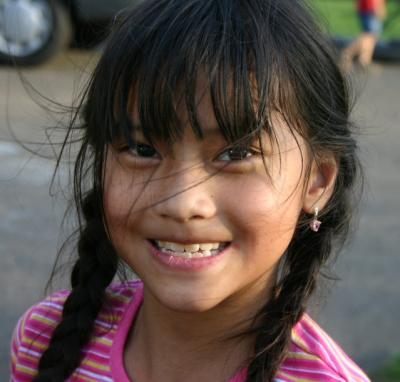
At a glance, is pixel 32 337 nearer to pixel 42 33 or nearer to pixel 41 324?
pixel 41 324

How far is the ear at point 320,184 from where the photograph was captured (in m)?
1.87

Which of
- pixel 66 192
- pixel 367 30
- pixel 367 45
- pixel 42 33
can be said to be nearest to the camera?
pixel 66 192

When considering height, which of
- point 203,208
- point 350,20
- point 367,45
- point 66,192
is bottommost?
point 350,20

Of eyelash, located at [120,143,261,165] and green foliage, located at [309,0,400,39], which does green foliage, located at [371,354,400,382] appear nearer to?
eyelash, located at [120,143,261,165]

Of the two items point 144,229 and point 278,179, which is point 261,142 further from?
point 144,229

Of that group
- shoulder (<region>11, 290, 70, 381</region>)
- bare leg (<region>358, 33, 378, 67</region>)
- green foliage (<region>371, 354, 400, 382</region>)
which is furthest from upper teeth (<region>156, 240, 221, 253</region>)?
bare leg (<region>358, 33, 378, 67</region>)

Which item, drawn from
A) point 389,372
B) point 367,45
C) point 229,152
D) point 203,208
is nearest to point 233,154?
point 229,152

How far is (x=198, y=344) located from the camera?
191 centimetres

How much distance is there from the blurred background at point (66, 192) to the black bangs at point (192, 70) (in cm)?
37

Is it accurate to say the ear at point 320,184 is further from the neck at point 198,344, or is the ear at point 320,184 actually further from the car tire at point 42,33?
the car tire at point 42,33

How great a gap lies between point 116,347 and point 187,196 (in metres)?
0.49

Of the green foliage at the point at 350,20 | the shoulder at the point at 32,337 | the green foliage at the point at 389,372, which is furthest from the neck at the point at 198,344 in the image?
the green foliage at the point at 350,20

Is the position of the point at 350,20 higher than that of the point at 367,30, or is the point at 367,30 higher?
the point at 367,30

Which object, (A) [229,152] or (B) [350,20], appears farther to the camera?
(B) [350,20]
